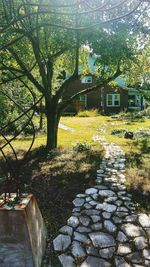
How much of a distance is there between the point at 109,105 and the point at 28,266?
3251 cm

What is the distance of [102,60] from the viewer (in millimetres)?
8234

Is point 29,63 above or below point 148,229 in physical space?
above

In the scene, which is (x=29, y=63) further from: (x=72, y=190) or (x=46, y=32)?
(x=72, y=190)

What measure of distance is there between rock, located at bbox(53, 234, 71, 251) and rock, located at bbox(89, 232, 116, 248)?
1.32 ft

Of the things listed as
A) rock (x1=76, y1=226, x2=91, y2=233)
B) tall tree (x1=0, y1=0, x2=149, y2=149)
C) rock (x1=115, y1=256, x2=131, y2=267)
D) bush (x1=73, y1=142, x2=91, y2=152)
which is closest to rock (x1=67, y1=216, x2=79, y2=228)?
rock (x1=76, y1=226, x2=91, y2=233)

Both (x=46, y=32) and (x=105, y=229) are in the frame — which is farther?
(x=46, y=32)

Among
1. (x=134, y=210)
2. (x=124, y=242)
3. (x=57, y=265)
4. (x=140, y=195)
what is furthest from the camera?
(x=140, y=195)

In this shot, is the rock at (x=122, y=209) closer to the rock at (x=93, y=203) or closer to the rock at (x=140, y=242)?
A: the rock at (x=93, y=203)

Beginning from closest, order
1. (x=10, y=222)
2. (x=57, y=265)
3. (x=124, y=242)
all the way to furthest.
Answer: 1. (x=10, y=222)
2. (x=57, y=265)
3. (x=124, y=242)

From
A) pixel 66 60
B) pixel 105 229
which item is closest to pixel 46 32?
pixel 66 60

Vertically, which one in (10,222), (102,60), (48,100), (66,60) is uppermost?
(66,60)

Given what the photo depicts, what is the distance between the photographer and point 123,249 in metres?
4.33

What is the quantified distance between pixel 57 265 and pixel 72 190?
263 cm

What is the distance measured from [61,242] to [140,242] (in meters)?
1.26
